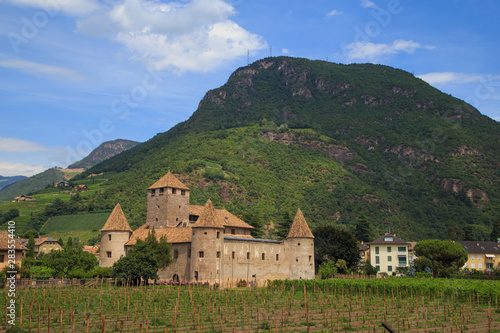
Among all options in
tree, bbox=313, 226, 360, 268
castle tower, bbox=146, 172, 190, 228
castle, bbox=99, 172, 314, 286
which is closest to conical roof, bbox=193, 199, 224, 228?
castle, bbox=99, 172, 314, 286

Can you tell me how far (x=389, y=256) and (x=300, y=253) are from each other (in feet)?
95.0

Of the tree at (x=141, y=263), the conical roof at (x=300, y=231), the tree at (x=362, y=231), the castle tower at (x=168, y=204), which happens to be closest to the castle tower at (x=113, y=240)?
the castle tower at (x=168, y=204)

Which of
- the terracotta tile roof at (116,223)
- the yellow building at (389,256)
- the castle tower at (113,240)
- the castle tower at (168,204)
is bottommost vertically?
the yellow building at (389,256)

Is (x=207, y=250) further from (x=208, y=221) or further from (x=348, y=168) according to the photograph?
(x=348, y=168)

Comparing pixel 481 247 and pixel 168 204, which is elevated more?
pixel 168 204

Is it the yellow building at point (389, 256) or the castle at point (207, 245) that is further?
the yellow building at point (389, 256)

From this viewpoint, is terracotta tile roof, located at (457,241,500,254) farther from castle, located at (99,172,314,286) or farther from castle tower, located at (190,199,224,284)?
castle tower, located at (190,199,224,284)

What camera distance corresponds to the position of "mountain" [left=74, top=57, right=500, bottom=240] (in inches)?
5335

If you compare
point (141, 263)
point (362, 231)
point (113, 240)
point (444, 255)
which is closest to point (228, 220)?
point (113, 240)

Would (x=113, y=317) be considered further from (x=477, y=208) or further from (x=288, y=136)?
(x=288, y=136)

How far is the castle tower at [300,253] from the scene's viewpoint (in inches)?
2504

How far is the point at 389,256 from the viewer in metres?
→ 86.4

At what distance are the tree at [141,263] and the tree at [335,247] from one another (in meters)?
29.8

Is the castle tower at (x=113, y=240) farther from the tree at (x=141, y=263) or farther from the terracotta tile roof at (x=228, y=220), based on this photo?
the terracotta tile roof at (x=228, y=220)
